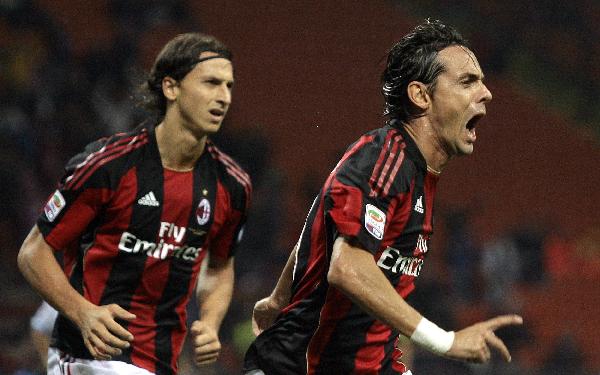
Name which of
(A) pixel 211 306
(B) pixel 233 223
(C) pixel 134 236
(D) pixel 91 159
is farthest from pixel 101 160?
(A) pixel 211 306

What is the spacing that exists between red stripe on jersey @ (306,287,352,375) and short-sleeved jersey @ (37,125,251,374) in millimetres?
1070

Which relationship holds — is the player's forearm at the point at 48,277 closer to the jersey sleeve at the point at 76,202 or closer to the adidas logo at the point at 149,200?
the jersey sleeve at the point at 76,202

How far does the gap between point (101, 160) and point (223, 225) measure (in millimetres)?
643

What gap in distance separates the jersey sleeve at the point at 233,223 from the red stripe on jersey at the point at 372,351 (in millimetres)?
1286

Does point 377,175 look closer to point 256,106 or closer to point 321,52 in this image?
point 256,106

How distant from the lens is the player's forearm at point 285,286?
3.13 m

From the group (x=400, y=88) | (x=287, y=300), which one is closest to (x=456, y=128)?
(x=400, y=88)

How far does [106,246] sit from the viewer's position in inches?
147

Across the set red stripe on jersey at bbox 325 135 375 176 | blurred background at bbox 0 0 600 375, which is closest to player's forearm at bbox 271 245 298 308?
red stripe on jersey at bbox 325 135 375 176

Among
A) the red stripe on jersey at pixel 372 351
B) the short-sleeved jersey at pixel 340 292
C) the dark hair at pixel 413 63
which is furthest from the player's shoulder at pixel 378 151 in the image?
the red stripe on jersey at pixel 372 351

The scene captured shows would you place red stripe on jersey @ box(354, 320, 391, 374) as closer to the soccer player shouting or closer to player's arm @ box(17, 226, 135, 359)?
the soccer player shouting

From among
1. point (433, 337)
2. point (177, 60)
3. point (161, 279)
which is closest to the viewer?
point (433, 337)

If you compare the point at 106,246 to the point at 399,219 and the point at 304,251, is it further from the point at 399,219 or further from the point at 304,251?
the point at 399,219

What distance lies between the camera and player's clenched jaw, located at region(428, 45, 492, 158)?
9.80 feet
